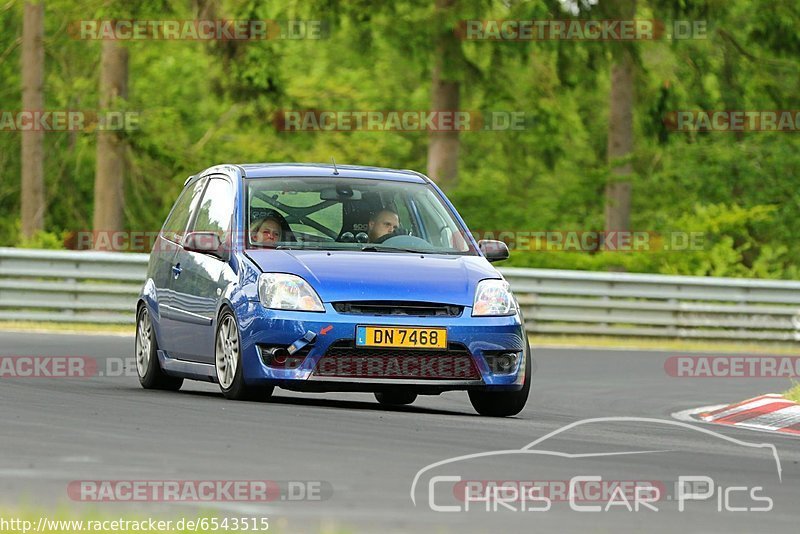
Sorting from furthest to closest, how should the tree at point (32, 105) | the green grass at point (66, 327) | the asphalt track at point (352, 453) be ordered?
the tree at point (32, 105)
the green grass at point (66, 327)
the asphalt track at point (352, 453)

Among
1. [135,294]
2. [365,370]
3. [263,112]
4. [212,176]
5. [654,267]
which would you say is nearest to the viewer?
[365,370]

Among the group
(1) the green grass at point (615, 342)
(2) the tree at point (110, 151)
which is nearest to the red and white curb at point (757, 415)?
(1) the green grass at point (615, 342)

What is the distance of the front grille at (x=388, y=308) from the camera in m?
11.8

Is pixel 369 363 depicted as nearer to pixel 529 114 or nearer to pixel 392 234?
pixel 392 234

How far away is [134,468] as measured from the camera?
8.62m

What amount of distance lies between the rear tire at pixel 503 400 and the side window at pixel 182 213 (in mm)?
2613

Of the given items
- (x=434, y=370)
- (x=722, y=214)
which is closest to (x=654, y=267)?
(x=722, y=214)

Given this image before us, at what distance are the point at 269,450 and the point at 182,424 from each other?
1393 mm

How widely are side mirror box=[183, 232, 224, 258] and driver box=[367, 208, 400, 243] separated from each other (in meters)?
1.02

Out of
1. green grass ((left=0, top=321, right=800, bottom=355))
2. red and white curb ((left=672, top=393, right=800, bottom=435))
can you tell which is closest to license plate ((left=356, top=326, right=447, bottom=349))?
red and white curb ((left=672, top=393, right=800, bottom=435))

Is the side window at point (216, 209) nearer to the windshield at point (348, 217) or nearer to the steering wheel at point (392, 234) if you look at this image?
the windshield at point (348, 217)

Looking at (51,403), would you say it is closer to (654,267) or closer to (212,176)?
(212,176)

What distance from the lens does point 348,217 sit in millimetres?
13109

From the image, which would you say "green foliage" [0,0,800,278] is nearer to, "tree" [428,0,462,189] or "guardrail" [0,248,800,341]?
"tree" [428,0,462,189]
